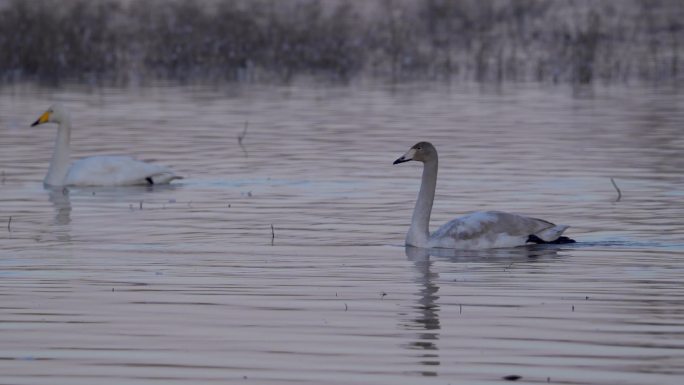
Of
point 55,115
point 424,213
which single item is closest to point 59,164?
point 55,115

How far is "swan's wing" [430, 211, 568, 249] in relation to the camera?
12.0 metres

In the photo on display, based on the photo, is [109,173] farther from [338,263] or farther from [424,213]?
[338,263]

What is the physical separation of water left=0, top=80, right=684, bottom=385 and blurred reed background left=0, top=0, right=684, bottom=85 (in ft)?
32.0

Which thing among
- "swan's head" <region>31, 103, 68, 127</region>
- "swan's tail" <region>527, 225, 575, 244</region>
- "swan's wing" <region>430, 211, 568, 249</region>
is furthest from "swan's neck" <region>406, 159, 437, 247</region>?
"swan's head" <region>31, 103, 68, 127</region>

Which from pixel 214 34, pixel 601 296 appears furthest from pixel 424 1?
pixel 601 296

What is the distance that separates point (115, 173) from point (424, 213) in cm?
576

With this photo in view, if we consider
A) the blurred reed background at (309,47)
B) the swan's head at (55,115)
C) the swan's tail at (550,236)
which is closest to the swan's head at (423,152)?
the swan's tail at (550,236)

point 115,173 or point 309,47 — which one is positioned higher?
point 115,173

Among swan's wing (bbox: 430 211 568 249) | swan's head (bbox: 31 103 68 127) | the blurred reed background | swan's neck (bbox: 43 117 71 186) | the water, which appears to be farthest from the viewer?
the blurred reed background

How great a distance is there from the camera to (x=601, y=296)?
Result: 9398 mm

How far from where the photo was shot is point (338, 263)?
11000 mm

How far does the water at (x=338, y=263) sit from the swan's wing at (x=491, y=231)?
0.14 meters

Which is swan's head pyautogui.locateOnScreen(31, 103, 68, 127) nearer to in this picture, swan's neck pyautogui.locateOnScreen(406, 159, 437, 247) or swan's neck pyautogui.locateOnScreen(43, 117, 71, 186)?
swan's neck pyautogui.locateOnScreen(43, 117, 71, 186)

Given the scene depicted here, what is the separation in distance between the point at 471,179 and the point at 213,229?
4677 mm
